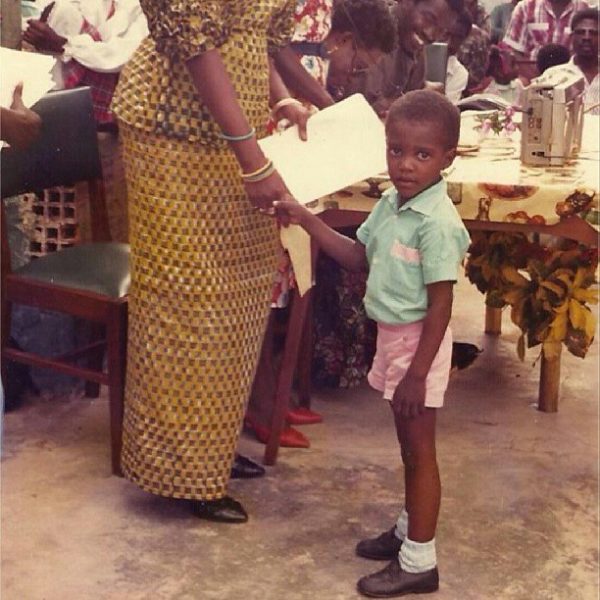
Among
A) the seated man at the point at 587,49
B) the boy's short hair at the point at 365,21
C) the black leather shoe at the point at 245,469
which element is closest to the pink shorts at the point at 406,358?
the black leather shoe at the point at 245,469

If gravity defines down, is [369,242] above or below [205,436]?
above

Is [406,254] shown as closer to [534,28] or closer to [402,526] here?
[402,526]

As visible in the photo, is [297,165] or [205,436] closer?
[297,165]

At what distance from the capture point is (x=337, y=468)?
3.25 meters

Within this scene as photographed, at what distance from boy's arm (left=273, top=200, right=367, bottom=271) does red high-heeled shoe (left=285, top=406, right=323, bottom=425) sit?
121 cm

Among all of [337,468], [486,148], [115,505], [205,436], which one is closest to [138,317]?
[205,436]

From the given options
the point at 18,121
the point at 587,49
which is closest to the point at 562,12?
the point at 587,49

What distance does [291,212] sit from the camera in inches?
93.3

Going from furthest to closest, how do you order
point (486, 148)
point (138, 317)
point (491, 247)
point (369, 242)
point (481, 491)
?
point (491, 247) → point (486, 148) → point (481, 491) → point (138, 317) → point (369, 242)

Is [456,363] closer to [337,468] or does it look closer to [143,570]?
[337,468]

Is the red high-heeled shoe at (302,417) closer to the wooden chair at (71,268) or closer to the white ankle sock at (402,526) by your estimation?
the wooden chair at (71,268)

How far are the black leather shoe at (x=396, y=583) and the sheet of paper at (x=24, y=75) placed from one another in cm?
129

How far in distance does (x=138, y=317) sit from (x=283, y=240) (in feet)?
1.81

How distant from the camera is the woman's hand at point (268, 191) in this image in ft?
7.94
